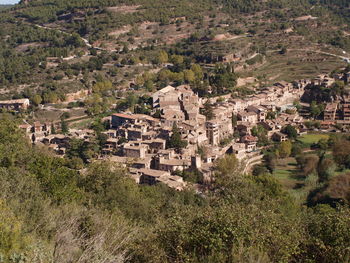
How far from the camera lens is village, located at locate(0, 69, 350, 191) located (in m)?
20.8

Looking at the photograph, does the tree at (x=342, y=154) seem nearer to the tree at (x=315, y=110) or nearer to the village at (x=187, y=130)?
the village at (x=187, y=130)

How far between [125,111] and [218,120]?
22.6 feet

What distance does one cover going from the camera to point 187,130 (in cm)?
2350

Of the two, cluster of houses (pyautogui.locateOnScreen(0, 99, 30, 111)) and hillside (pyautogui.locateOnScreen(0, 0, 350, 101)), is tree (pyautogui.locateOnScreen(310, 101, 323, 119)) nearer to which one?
hillside (pyautogui.locateOnScreen(0, 0, 350, 101))

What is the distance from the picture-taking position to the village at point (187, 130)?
20812 mm

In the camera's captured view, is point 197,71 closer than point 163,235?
No

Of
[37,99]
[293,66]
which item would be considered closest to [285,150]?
[293,66]

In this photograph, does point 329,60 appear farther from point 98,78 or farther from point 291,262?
point 291,262

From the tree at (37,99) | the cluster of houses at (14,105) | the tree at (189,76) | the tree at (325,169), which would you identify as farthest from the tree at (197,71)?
the tree at (325,169)

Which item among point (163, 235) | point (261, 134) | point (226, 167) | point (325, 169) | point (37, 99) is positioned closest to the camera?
point (163, 235)

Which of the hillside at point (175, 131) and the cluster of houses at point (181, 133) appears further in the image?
the cluster of houses at point (181, 133)

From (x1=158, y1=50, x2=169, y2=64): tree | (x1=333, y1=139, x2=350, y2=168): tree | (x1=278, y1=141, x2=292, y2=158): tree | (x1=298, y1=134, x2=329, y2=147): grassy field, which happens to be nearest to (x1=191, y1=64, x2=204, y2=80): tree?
(x1=158, y1=50, x2=169, y2=64): tree

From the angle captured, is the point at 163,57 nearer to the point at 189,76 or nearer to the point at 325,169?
the point at 189,76

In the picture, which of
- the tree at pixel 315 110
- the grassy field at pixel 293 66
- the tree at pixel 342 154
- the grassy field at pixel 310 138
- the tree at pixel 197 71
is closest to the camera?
the tree at pixel 342 154
